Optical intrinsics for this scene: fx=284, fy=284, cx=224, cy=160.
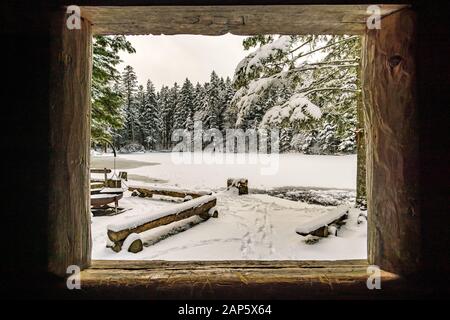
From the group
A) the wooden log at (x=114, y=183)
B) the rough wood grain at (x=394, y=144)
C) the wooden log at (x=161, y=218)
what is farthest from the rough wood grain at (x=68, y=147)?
the wooden log at (x=114, y=183)

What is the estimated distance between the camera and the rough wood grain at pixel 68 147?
2248 millimetres

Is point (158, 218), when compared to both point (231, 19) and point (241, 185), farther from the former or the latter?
point (241, 185)

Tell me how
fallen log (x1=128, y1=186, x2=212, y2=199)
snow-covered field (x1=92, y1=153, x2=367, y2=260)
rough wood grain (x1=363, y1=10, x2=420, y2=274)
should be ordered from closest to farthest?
rough wood grain (x1=363, y1=10, x2=420, y2=274) < snow-covered field (x1=92, y1=153, x2=367, y2=260) < fallen log (x1=128, y1=186, x2=212, y2=199)

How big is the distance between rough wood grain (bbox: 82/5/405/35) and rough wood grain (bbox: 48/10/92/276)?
1.03 ft

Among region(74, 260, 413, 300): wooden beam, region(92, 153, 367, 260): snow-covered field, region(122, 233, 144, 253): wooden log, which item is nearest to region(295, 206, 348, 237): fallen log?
region(92, 153, 367, 260): snow-covered field

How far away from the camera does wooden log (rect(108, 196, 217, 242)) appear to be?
19.0ft

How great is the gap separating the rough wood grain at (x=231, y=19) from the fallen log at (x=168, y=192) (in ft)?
24.3

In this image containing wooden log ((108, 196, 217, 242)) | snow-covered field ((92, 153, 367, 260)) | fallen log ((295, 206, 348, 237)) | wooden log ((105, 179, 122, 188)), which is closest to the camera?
snow-covered field ((92, 153, 367, 260))

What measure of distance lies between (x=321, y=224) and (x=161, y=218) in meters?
3.62

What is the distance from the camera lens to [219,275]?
99.8 inches

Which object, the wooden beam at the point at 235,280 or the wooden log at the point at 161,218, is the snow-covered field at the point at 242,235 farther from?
the wooden beam at the point at 235,280

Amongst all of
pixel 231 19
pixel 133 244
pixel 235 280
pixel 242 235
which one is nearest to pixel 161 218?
pixel 133 244

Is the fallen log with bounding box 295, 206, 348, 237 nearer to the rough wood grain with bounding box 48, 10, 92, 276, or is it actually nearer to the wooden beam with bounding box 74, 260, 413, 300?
the wooden beam with bounding box 74, 260, 413, 300

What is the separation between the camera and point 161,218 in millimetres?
6602
